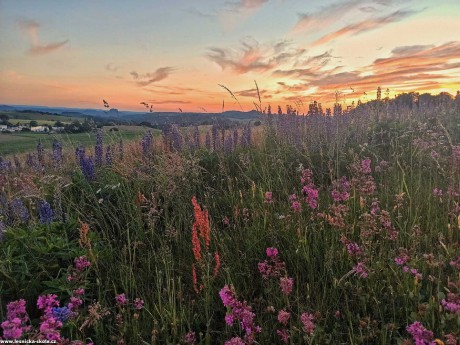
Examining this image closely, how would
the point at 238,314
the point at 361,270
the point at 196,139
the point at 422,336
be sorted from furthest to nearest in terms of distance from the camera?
1. the point at 196,139
2. the point at 361,270
3. the point at 238,314
4. the point at 422,336

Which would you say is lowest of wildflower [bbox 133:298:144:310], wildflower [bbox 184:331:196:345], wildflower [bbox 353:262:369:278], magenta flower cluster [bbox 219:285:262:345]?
wildflower [bbox 184:331:196:345]

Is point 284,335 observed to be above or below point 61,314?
below

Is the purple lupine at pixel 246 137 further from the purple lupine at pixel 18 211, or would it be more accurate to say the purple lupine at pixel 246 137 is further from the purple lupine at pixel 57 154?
the purple lupine at pixel 18 211

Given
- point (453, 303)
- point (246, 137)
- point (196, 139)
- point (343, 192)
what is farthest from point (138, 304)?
point (246, 137)

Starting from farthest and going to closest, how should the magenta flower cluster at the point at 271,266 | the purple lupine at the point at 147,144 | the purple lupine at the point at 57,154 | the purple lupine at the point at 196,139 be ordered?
1. the purple lupine at the point at 196,139
2. the purple lupine at the point at 147,144
3. the purple lupine at the point at 57,154
4. the magenta flower cluster at the point at 271,266

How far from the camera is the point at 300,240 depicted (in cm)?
277

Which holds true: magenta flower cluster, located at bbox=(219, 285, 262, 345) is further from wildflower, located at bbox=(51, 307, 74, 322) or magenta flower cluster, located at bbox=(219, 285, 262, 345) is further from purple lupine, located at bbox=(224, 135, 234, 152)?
purple lupine, located at bbox=(224, 135, 234, 152)

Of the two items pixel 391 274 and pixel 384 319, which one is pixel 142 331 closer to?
pixel 384 319

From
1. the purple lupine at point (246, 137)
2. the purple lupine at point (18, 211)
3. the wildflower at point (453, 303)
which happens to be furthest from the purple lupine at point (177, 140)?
the wildflower at point (453, 303)

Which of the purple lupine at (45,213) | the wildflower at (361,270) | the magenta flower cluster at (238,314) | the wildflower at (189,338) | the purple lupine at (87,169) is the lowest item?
the wildflower at (189,338)

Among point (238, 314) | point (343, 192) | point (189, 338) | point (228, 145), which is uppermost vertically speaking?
point (228, 145)

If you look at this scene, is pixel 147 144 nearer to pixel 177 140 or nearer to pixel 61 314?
pixel 177 140

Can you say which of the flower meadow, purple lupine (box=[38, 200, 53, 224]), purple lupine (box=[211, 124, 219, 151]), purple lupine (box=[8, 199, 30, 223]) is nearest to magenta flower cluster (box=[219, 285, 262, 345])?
the flower meadow

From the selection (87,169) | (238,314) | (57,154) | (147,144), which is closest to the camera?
(238,314)
